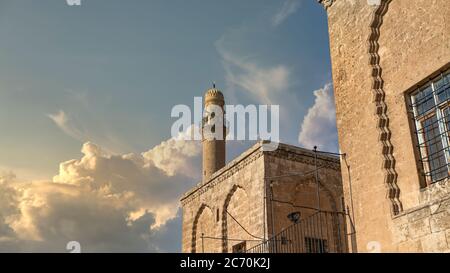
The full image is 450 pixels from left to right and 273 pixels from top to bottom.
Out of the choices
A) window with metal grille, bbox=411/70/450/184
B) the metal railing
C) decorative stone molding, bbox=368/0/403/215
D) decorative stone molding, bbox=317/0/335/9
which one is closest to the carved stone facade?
the metal railing

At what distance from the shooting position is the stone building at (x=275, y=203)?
13.6 metres

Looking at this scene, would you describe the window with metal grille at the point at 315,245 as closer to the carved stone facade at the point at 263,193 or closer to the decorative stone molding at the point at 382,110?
the carved stone facade at the point at 263,193

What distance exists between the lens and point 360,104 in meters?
8.14

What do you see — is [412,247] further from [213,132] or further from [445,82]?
[213,132]

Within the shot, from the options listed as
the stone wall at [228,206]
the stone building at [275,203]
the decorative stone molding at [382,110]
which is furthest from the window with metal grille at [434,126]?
the stone wall at [228,206]

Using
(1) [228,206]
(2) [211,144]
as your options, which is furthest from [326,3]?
(2) [211,144]

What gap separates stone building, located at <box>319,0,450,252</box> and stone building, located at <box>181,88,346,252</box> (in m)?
4.80

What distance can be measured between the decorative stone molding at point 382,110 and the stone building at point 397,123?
2 cm

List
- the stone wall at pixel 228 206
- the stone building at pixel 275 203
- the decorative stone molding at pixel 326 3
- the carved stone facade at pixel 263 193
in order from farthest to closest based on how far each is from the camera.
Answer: the stone wall at pixel 228 206 → the carved stone facade at pixel 263 193 → the stone building at pixel 275 203 → the decorative stone molding at pixel 326 3

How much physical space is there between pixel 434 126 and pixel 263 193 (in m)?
7.40

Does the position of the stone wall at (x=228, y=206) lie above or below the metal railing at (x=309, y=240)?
above

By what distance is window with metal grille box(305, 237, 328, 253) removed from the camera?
43.9ft

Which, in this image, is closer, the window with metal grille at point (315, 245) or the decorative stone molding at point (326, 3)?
the decorative stone molding at point (326, 3)
